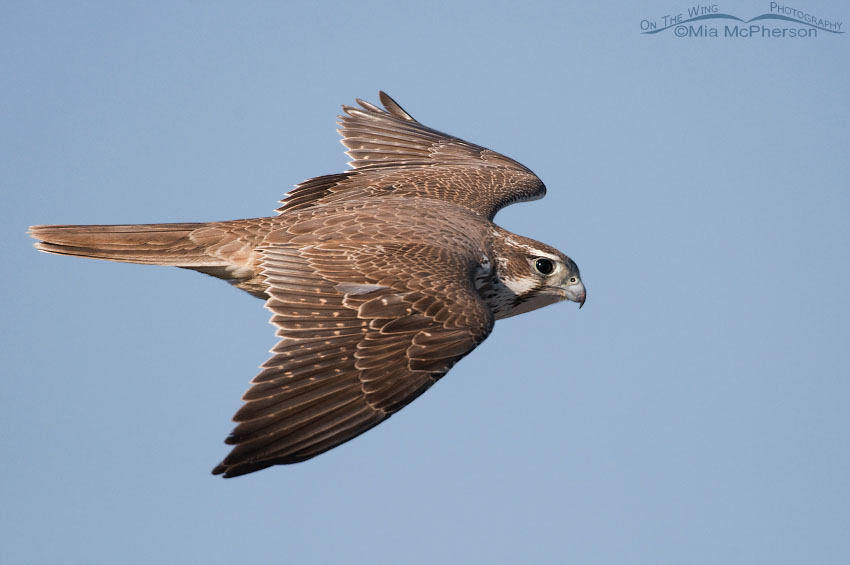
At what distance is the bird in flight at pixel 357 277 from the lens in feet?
21.5

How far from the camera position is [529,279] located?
344 inches

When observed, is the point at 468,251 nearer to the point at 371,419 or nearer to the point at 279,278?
the point at 279,278

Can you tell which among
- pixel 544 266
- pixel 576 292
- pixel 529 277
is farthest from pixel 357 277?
pixel 576 292

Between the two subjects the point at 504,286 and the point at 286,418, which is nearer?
the point at 286,418

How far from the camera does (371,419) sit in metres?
6.63

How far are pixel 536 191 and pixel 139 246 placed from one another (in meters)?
3.92

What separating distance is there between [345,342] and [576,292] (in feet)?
8.41

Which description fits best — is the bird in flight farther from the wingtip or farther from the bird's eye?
the wingtip

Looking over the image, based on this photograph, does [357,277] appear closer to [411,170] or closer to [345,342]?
[345,342]

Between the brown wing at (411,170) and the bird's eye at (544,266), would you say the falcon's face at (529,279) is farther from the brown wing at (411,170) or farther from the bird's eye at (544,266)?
the brown wing at (411,170)

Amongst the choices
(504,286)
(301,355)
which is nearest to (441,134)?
(504,286)

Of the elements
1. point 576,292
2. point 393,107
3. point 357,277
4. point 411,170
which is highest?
point 393,107

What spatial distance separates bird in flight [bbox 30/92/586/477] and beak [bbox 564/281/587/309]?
11mm

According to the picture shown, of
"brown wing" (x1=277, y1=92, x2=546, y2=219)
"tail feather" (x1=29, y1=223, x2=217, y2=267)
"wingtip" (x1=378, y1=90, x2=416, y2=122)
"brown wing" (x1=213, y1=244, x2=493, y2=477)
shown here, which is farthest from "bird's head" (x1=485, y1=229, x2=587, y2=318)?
"wingtip" (x1=378, y1=90, x2=416, y2=122)
